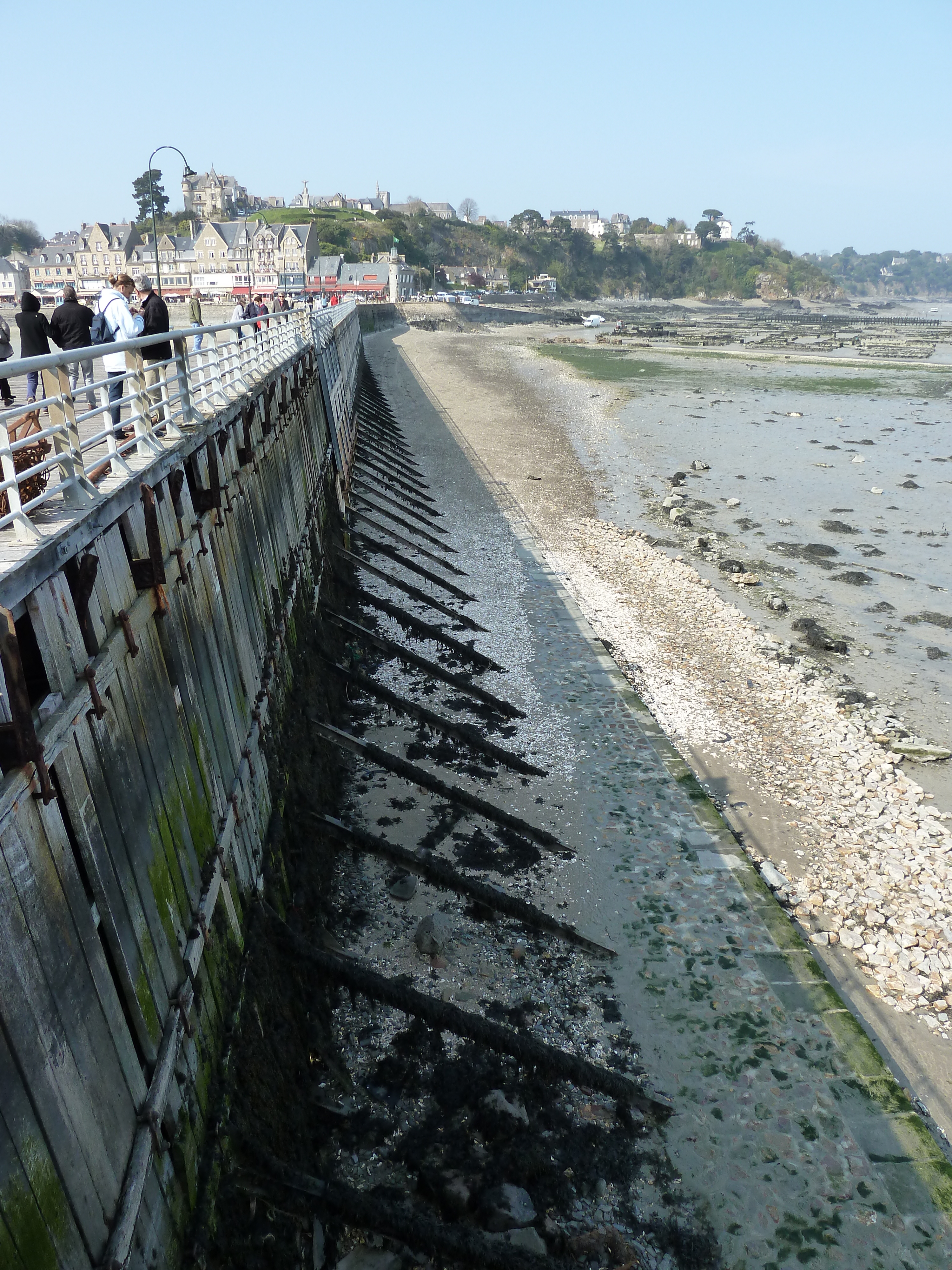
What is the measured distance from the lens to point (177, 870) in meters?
5.89

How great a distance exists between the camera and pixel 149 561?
6055 mm

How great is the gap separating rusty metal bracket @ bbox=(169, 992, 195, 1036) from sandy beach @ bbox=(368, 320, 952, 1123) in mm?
7305

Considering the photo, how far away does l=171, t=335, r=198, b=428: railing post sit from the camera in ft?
27.1

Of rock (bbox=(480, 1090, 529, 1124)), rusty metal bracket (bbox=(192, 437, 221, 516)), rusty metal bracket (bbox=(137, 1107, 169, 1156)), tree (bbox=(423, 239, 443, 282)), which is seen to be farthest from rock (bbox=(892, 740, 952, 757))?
tree (bbox=(423, 239, 443, 282))

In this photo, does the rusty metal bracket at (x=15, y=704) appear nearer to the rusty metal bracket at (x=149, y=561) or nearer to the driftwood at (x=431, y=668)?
the rusty metal bracket at (x=149, y=561)

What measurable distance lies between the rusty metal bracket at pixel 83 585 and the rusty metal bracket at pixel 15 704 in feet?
2.95

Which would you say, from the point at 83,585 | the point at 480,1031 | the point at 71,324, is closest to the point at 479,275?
the point at 71,324

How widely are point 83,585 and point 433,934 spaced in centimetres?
606

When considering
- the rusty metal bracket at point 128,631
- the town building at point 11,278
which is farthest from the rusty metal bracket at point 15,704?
the town building at point 11,278

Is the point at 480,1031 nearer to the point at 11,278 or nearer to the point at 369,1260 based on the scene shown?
the point at 369,1260

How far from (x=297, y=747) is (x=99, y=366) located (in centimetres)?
1204

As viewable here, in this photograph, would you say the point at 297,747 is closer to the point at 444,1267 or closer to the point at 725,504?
the point at 444,1267

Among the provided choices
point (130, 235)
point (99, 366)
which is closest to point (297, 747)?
point (99, 366)

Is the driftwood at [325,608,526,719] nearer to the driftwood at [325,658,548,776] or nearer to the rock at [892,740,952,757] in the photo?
the driftwood at [325,658,548,776]
